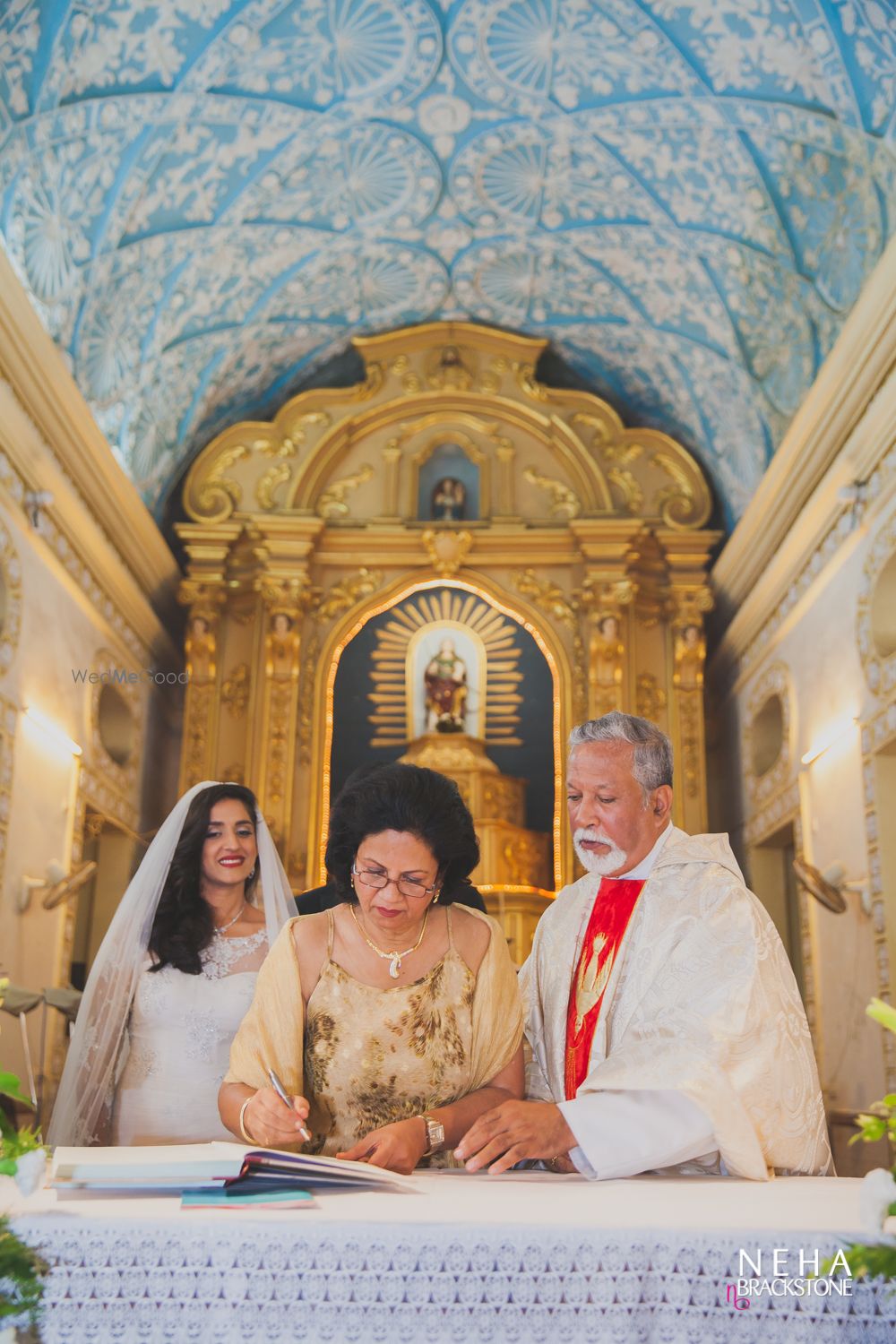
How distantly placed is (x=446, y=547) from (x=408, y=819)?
8504 millimetres

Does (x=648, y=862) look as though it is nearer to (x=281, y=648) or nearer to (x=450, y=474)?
(x=281, y=648)

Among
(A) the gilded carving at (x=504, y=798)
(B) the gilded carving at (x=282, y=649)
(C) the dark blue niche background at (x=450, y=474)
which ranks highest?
(C) the dark blue niche background at (x=450, y=474)

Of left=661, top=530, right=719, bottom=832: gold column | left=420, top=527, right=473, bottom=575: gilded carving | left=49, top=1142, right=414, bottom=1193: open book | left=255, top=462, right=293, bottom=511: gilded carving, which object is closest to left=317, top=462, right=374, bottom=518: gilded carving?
left=255, top=462, right=293, bottom=511: gilded carving

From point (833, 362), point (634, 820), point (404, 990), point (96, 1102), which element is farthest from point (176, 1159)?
point (833, 362)

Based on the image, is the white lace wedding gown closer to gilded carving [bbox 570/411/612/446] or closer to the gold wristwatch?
the gold wristwatch

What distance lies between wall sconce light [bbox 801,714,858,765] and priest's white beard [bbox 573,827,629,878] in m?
4.74

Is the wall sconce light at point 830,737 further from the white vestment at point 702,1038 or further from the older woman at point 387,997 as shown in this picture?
the older woman at point 387,997

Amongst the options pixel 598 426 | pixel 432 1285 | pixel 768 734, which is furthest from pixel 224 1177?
pixel 598 426

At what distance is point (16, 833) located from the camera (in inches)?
297

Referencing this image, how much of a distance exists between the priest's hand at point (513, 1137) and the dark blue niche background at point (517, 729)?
838cm

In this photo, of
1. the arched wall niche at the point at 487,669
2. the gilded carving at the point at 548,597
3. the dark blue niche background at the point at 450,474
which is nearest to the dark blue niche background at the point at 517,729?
the arched wall niche at the point at 487,669

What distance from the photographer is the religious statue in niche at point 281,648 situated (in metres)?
10.9

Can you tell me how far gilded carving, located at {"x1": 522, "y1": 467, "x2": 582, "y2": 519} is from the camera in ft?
37.8

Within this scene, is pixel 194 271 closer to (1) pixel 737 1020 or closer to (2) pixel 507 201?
(2) pixel 507 201
